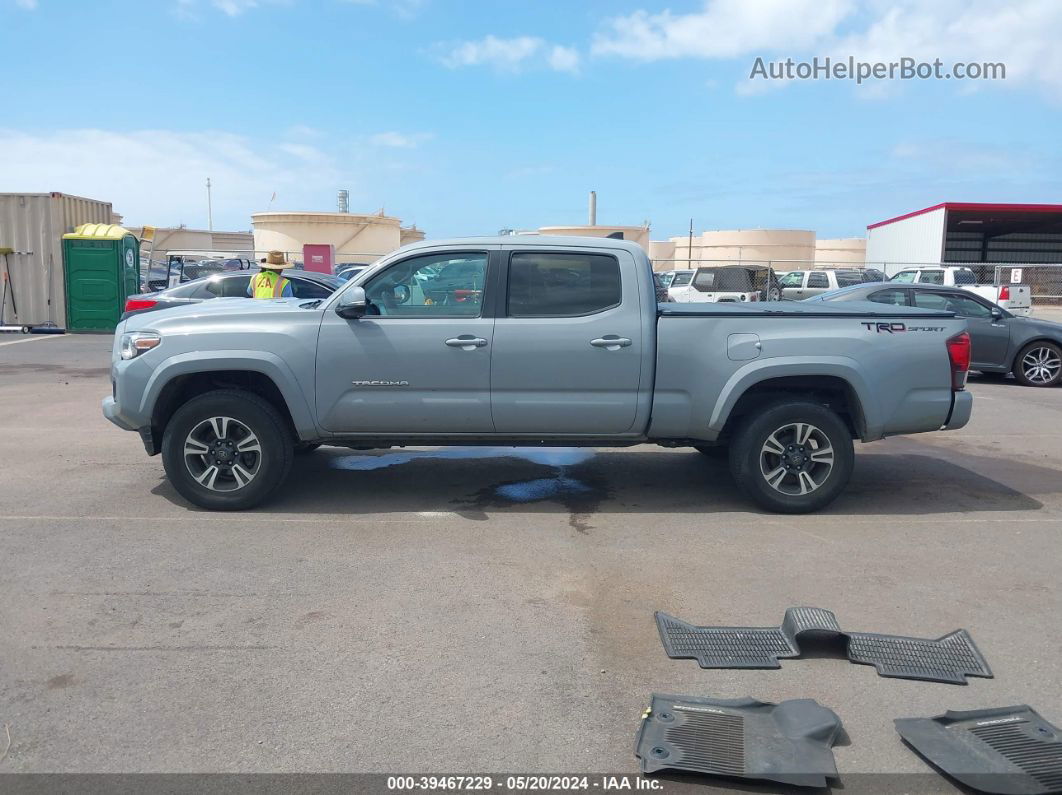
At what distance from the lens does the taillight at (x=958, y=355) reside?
21.1 feet

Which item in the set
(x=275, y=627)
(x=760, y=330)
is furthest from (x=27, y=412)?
(x=760, y=330)

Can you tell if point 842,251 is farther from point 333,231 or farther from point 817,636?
point 817,636

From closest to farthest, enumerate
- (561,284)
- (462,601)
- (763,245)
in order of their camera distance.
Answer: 1. (462,601)
2. (561,284)
3. (763,245)

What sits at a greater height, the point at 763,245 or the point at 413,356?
the point at 763,245

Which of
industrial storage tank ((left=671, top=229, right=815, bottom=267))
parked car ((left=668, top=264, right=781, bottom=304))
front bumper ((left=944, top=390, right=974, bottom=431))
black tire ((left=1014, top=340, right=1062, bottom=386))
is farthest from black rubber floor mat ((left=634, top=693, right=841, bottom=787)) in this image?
industrial storage tank ((left=671, top=229, right=815, bottom=267))

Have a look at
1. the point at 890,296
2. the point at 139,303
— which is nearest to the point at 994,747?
the point at 890,296

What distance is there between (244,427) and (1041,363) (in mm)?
12226

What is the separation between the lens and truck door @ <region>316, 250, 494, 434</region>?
6266 mm

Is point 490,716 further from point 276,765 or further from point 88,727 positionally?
point 88,727

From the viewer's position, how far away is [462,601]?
15.8 ft

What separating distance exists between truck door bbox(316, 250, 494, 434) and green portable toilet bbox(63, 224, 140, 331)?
16189 millimetres

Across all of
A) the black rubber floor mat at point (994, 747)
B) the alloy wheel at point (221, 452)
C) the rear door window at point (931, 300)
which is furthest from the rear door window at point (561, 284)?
the rear door window at point (931, 300)

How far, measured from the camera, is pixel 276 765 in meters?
3.29

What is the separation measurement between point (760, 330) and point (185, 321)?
3.99 meters
